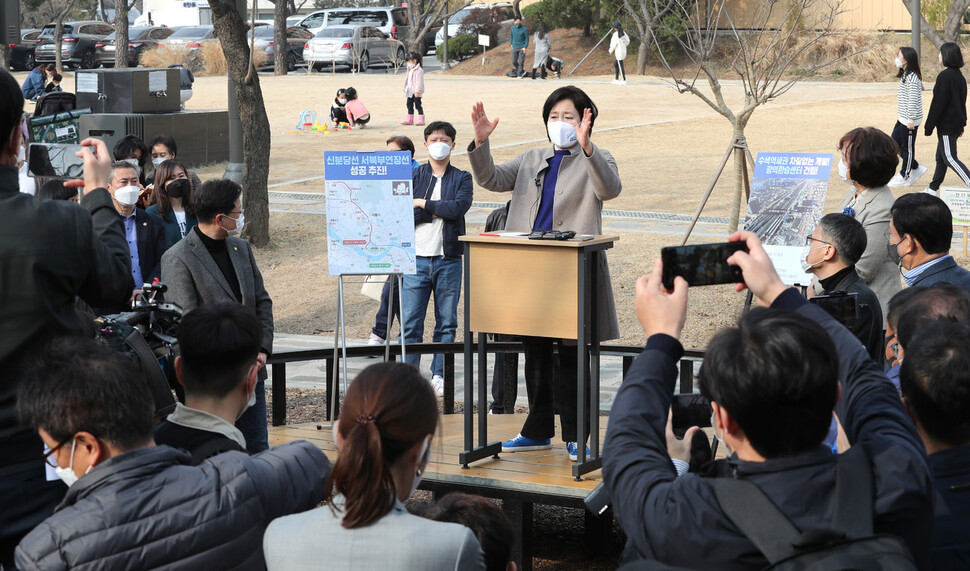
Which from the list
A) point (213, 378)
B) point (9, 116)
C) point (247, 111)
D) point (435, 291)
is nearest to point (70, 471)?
point (213, 378)

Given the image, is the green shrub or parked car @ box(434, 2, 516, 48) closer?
the green shrub

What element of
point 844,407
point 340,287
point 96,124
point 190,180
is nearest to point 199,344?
point 844,407

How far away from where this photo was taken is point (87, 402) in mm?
2455

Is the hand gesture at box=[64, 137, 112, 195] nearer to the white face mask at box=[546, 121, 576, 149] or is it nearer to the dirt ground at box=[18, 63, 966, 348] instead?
the white face mask at box=[546, 121, 576, 149]

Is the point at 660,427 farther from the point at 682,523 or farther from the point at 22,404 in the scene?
the point at 22,404

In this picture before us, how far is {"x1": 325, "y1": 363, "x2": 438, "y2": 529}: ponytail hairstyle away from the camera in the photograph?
2.16 m

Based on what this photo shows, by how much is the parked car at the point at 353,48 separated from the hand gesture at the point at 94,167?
36748mm

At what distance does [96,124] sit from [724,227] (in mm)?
9247

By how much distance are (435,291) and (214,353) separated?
449 centimetres

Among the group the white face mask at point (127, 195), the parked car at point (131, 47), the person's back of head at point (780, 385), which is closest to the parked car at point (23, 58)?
the parked car at point (131, 47)

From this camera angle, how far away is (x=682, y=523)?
81.3 inches

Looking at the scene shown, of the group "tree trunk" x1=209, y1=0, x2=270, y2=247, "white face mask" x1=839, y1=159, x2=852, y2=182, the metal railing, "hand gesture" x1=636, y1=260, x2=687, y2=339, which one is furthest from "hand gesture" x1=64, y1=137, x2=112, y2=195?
"tree trunk" x1=209, y1=0, x2=270, y2=247

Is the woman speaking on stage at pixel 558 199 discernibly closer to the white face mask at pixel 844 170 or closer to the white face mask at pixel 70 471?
the white face mask at pixel 844 170

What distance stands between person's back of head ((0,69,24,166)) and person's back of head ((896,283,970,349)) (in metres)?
2.61
